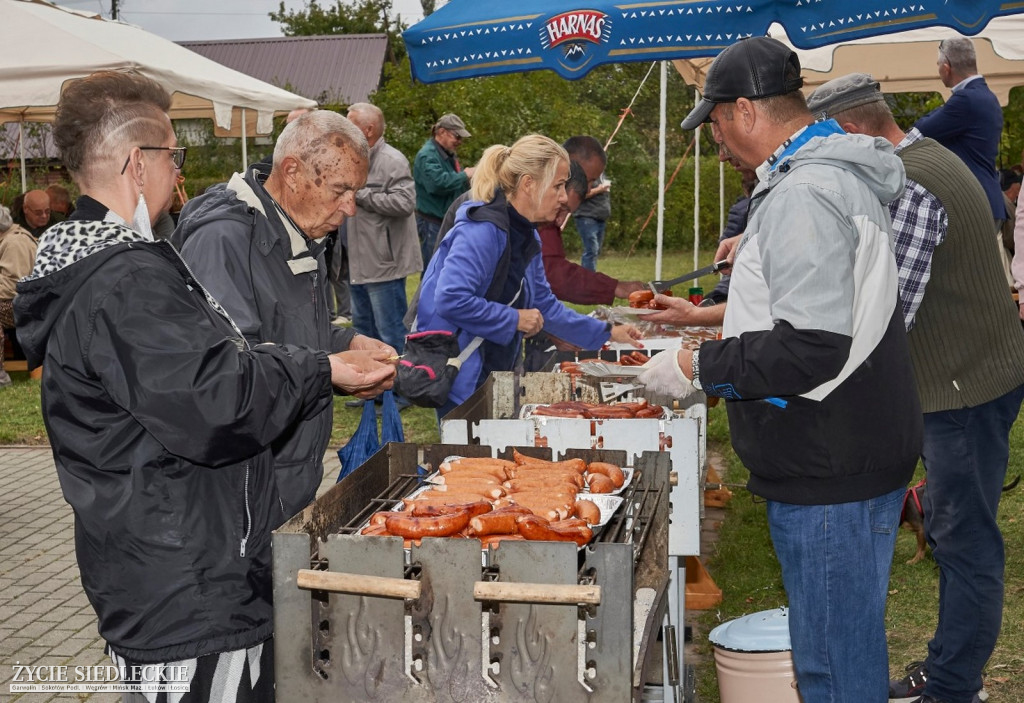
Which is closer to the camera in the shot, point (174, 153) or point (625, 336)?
point (174, 153)

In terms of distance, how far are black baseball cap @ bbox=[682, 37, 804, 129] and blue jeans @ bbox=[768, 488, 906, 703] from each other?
109cm

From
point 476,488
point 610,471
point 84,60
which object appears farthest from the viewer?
point 84,60

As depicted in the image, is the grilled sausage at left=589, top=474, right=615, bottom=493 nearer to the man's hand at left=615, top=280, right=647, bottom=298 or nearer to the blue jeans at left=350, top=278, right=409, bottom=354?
the man's hand at left=615, top=280, right=647, bottom=298

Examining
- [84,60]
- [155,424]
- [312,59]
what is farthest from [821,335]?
[312,59]

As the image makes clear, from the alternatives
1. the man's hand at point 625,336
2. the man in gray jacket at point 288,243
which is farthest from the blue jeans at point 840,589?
the man's hand at point 625,336

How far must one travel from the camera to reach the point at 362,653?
247cm

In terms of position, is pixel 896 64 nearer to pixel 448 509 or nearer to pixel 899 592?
pixel 899 592

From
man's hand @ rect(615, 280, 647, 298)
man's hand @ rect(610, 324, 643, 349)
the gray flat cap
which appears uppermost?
the gray flat cap

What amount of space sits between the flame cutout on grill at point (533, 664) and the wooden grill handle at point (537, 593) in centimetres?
14

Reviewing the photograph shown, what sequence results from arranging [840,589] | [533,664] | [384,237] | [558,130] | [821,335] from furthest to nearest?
[558,130], [384,237], [840,589], [821,335], [533,664]

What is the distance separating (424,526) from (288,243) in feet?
3.32

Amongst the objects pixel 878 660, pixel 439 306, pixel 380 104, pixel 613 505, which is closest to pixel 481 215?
pixel 439 306

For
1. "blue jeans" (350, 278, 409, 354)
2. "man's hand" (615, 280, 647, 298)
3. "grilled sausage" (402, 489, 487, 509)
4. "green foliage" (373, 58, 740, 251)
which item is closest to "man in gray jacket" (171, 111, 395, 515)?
"grilled sausage" (402, 489, 487, 509)

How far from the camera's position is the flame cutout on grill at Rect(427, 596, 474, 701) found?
2404mm
